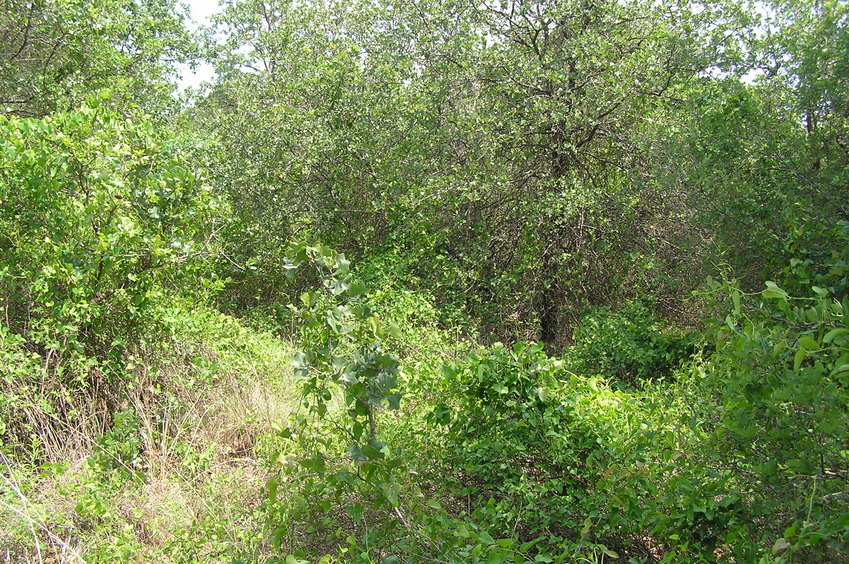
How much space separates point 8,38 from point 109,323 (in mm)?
5774

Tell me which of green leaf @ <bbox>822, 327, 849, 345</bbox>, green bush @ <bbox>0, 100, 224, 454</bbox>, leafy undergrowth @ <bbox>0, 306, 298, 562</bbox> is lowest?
leafy undergrowth @ <bbox>0, 306, 298, 562</bbox>

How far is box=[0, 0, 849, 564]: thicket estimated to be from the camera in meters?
2.90

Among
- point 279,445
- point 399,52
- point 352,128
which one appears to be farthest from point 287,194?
point 279,445

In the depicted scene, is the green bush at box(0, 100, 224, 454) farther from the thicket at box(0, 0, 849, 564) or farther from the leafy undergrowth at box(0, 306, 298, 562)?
the leafy undergrowth at box(0, 306, 298, 562)

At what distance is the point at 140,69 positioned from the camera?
1063 centimetres

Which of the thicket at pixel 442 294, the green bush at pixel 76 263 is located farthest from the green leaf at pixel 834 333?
the green bush at pixel 76 263

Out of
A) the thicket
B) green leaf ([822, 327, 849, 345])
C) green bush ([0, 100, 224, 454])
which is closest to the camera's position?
green leaf ([822, 327, 849, 345])

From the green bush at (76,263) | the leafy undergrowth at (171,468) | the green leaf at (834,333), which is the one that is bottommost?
the leafy undergrowth at (171,468)

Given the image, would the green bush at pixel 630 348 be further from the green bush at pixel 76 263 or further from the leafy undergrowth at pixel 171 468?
the green bush at pixel 76 263

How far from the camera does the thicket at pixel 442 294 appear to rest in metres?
2.90

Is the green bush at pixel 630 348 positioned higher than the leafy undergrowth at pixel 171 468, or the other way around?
the green bush at pixel 630 348

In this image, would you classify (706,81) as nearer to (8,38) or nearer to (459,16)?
(459,16)

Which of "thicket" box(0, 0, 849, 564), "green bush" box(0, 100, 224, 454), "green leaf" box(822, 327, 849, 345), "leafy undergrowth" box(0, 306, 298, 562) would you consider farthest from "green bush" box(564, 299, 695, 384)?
"green leaf" box(822, 327, 849, 345)

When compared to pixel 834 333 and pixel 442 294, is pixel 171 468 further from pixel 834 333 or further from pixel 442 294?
pixel 442 294
